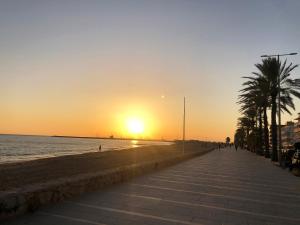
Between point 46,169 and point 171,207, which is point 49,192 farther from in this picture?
point 46,169

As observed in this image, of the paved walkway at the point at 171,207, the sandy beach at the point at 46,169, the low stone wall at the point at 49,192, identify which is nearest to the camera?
the low stone wall at the point at 49,192

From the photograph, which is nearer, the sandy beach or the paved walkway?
the paved walkway

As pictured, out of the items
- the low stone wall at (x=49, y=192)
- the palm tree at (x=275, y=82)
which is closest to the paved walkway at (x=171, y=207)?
the low stone wall at (x=49, y=192)

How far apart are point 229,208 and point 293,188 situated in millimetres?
6059

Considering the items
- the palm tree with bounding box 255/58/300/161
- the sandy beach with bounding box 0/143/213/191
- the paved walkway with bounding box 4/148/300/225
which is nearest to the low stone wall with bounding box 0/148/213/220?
the paved walkway with bounding box 4/148/300/225

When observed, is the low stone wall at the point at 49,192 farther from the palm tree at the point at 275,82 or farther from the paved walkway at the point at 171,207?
the palm tree at the point at 275,82

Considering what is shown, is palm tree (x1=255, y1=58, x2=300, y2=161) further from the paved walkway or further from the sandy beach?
the paved walkway

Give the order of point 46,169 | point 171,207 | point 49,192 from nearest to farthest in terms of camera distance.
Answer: point 49,192
point 171,207
point 46,169

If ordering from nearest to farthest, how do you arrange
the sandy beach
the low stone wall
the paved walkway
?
the low stone wall, the paved walkway, the sandy beach

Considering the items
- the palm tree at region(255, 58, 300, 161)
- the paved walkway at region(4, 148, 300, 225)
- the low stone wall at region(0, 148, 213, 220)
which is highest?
the palm tree at region(255, 58, 300, 161)

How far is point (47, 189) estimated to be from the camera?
7730 mm

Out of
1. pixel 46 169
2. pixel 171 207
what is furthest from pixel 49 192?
pixel 46 169

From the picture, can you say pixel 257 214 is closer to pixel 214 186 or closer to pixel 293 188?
pixel 214 186

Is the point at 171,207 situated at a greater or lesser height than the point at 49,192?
lesser
